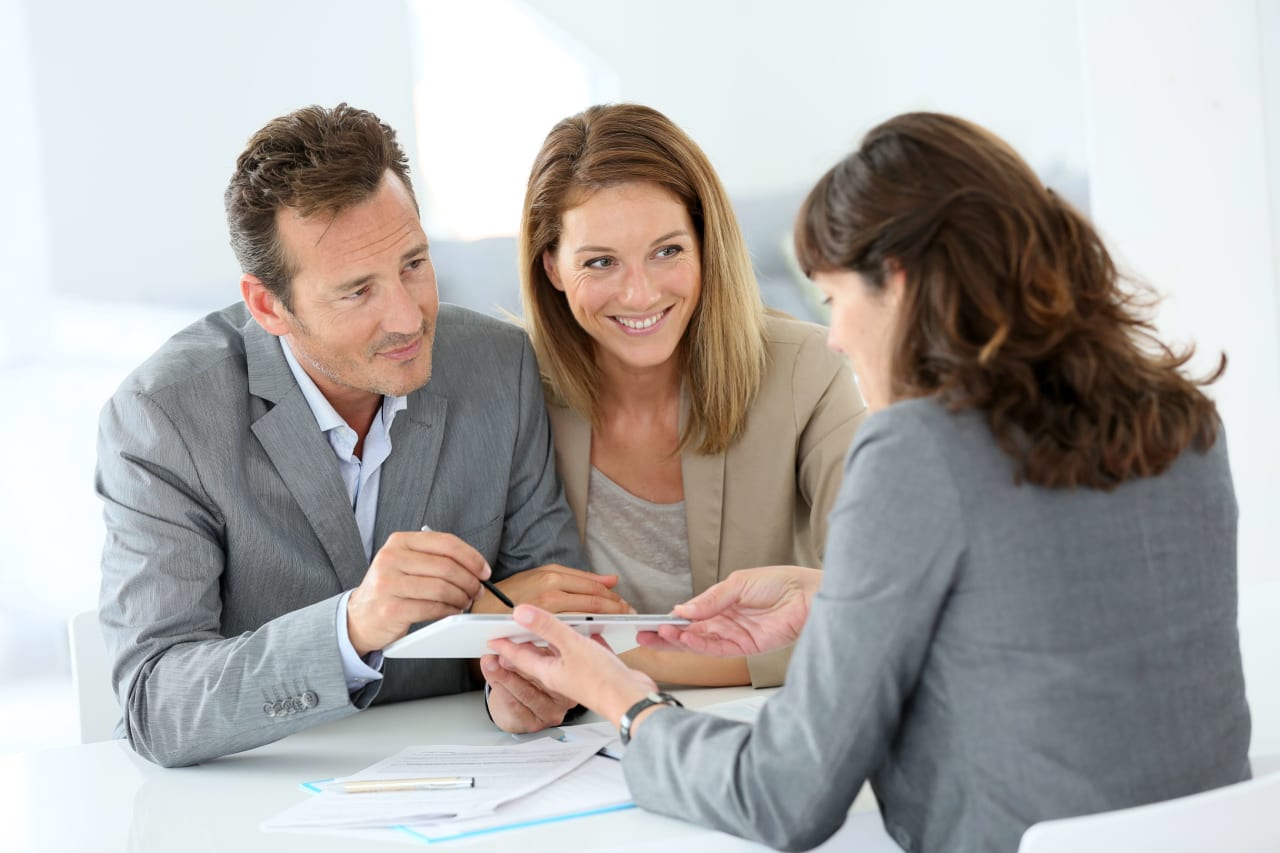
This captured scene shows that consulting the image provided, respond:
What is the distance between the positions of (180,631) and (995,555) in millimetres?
1263

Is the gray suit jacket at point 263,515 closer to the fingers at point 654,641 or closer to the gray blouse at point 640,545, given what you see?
the gray blouse at point 640,545

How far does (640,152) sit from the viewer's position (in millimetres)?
2213

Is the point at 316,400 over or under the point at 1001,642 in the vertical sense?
over

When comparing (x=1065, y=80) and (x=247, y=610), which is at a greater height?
(x=1065, y=80)

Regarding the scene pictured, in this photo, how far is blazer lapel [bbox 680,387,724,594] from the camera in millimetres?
2303

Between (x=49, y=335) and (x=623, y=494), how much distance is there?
2.44 meters

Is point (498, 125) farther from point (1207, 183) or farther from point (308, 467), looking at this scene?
point (308, 467)

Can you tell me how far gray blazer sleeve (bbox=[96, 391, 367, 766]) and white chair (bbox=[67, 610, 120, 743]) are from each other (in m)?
0.31

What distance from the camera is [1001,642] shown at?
3.67ft

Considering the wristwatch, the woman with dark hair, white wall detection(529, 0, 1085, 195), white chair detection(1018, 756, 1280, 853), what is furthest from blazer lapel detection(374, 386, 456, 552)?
white wall detection(529, 0, 1085, 195)

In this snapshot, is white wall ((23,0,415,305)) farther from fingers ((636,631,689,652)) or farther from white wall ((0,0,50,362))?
fingers ((636,631,689,652))

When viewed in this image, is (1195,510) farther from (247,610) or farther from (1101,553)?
(247,610)

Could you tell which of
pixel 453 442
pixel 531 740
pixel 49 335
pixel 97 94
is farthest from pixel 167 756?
pixel 97 94

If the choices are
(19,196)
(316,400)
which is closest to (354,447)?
(316,400)
